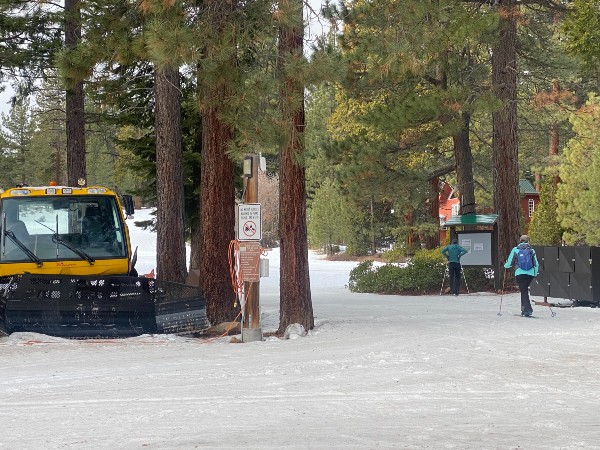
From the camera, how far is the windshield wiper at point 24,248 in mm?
17344

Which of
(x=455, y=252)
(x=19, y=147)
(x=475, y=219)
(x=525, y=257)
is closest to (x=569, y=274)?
(x=525, y=257)

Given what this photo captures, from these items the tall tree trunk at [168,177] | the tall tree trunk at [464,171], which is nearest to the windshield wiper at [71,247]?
the tall tree trunk at [168,177]

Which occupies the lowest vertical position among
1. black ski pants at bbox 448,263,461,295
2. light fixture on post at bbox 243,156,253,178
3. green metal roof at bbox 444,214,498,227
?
black ski pants at bbox 448,263,461,295

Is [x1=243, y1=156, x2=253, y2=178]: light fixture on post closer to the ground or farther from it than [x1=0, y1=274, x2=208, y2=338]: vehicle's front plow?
farther from it

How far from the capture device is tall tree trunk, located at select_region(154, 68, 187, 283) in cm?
2208

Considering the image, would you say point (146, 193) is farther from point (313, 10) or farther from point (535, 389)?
point (535, 389)

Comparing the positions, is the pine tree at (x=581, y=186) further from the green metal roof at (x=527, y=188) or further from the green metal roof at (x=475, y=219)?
the green metal roof at (x=527, y=188)

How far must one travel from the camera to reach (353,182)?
114ft

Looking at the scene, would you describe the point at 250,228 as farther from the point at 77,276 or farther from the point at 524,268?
the point at 524,268

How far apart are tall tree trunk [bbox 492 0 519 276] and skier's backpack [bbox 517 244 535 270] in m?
8.02

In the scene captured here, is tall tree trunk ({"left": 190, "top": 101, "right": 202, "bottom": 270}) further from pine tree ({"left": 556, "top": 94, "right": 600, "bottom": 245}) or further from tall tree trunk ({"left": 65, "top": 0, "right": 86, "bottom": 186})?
pine tree ({"left": 556, "top": 94, "right": 600, "bottom": 245})

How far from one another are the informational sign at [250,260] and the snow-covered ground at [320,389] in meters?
1.13

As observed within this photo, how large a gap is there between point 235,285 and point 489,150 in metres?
28.8

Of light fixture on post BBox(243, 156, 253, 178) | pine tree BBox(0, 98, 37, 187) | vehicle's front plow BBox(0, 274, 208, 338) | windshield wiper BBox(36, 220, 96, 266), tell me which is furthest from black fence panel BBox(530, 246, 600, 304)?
pine tree BBox(0, 98, 37, 187)
